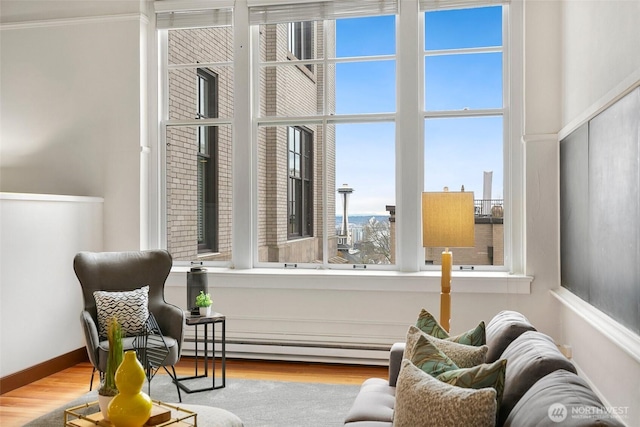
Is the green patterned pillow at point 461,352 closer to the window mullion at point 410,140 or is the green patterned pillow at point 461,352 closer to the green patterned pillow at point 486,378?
the green patterned pillow at point 486,378

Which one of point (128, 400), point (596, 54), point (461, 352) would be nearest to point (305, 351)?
point (128, 400)

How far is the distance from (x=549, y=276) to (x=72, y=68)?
476 cm

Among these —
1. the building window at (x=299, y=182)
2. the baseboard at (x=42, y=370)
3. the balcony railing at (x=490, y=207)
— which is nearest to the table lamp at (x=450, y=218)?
the balcony railing at (x=490, y=207)

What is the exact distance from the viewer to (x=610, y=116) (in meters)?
2.77

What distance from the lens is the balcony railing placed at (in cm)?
482

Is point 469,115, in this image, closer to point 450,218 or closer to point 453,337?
point 450,218

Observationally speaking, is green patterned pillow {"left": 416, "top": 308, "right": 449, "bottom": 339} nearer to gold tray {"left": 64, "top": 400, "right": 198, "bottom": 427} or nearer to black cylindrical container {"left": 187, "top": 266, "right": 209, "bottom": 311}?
gold tray {"left": 64, "top": 400, "right": 198, "bottom": 427}

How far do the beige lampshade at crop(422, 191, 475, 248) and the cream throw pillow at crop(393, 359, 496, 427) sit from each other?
1.38 metres

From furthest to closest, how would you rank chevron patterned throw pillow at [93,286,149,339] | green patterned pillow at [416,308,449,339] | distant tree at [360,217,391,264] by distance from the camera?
distant tree at [360,217,391,264] → chevron patterned throw pillow at [93,286,149,339] → green patterned pillow at [416,308,449,339]

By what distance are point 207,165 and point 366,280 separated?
1.93m

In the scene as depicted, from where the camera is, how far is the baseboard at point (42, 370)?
13.8ft

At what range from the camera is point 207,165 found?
17.7 ft

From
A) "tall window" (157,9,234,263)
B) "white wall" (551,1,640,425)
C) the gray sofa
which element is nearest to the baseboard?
"tall window" (157,9,234,263)

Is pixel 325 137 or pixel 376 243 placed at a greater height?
pixel 325 137
